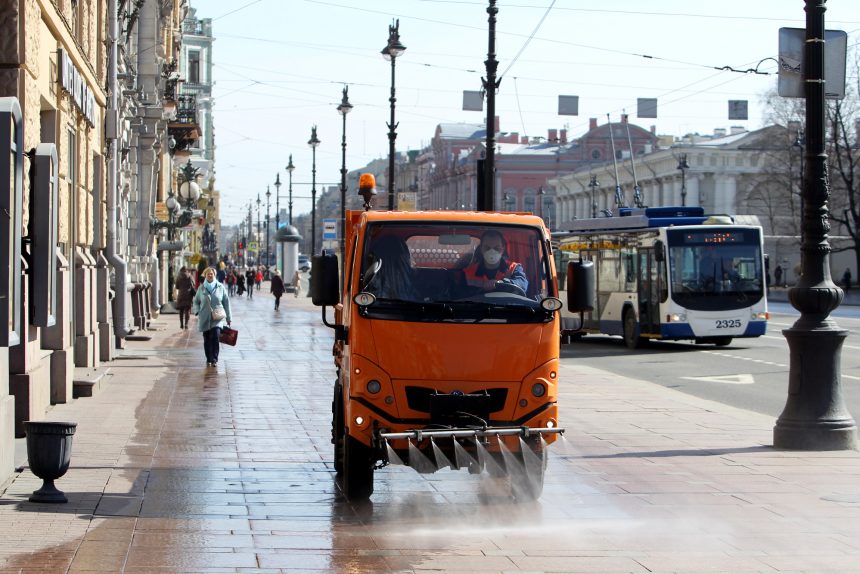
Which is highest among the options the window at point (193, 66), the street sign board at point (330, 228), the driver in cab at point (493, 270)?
the window at point (193, 66)

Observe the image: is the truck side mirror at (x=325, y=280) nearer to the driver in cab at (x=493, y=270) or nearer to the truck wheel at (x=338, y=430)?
the driver in cab at (x=493, y=270)

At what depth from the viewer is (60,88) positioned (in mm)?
16625

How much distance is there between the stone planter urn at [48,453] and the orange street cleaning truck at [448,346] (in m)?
2.02

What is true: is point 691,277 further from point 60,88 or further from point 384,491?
point 384,491

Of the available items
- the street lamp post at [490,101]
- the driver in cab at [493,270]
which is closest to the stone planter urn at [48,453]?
Result: the driver in cab at [493,270]

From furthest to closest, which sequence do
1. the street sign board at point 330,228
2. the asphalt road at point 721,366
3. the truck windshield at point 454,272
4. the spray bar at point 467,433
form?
the street sign board at point 330,228 → the asphalt road at point 721,366 → the truck windshield at point 454,272 → the spray bar at point 467,433

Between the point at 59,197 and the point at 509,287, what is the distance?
27.4 feet

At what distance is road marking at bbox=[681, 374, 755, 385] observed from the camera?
844 inches

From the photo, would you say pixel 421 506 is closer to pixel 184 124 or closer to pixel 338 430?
pixel 338 430

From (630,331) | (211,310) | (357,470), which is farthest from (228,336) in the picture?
(357,470)

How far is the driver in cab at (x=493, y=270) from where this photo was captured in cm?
998

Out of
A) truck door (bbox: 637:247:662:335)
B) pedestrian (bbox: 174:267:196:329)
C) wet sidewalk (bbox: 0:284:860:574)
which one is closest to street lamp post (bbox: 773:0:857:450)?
wet sidewalk (bbox: 0:284:860:574)

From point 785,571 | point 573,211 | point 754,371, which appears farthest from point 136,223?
point 573,211

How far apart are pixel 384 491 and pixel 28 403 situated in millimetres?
4509
